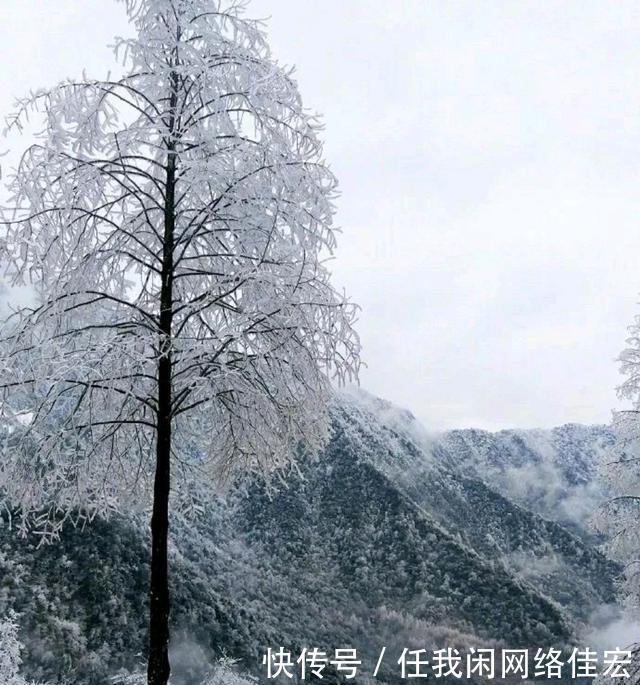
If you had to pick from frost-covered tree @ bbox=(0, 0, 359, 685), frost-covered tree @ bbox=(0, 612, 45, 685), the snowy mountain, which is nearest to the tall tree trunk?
frost-covered tree @ bbox=(0, 0, 359, 685)

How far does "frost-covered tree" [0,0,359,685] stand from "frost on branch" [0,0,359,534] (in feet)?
0.07

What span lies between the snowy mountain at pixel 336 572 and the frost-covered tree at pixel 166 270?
4.45 ft

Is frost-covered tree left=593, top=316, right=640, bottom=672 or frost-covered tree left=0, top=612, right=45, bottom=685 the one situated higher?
frost-covered tree left=593, top=316, right=640, bottom=672

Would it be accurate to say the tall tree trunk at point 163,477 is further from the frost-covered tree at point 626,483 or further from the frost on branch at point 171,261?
the frost-covered tree at point 626,483

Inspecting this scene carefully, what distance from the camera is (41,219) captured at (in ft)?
17.5

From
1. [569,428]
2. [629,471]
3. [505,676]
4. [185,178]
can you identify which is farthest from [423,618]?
[569,428]

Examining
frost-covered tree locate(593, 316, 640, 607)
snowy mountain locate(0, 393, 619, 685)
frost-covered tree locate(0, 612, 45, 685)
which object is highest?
frost-covered tree locate(593, 316, 640, 607)

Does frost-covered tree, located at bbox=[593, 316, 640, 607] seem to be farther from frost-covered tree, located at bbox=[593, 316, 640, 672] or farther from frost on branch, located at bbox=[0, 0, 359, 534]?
frost on branch, located at bbox=[0, 0, 359, 534]

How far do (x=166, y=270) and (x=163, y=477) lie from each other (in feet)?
6.37

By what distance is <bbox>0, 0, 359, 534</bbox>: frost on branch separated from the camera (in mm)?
5320

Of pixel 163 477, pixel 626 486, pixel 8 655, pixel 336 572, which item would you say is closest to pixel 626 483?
pixel 626 486

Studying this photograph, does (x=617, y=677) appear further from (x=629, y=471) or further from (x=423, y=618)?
(x=423, y=618)

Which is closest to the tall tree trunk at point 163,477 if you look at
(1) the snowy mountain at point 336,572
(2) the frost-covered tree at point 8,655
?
(1) the snowy mountain at point 336,572

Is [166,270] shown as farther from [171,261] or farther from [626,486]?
[626,486]
